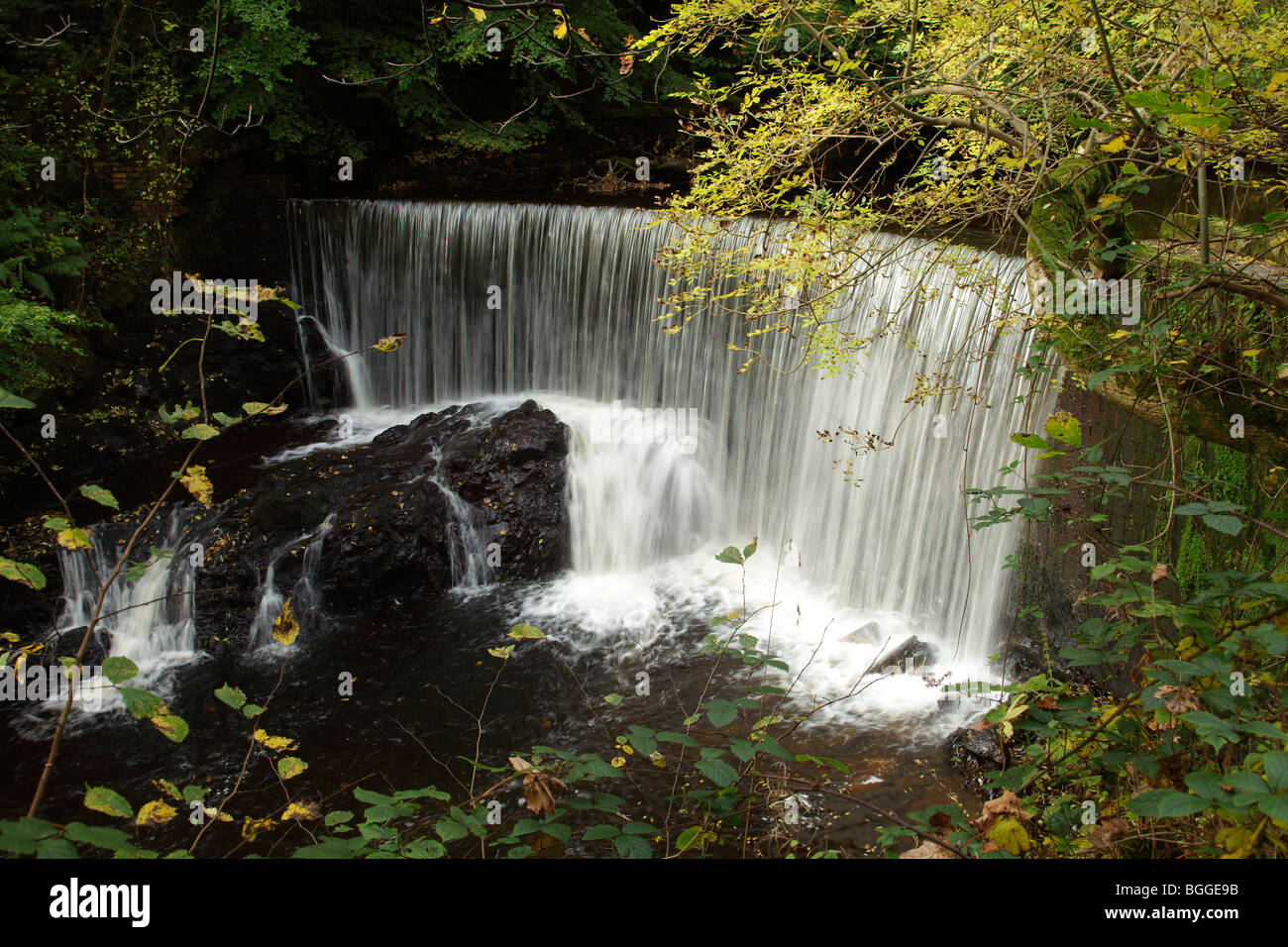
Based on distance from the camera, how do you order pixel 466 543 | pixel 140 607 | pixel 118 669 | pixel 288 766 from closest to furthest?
pixel 118 669, pixel 288 766, pixel 140 607, pixel 466 543

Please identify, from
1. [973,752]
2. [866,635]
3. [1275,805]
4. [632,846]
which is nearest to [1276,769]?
[1275,805]

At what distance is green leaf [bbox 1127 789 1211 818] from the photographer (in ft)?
5.74

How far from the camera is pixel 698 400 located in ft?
32.0

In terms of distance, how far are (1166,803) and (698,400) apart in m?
8.13

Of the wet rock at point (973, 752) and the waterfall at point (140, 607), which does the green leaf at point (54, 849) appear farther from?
the waterfall at point (140, 607)

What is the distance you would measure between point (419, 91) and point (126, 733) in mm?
9987

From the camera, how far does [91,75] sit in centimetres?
1021

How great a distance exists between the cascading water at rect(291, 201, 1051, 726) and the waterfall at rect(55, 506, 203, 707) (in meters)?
3.19

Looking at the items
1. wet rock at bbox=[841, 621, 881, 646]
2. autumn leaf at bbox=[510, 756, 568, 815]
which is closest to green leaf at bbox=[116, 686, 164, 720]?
autumn leaf at bbox=[510, 756, 568, 815]

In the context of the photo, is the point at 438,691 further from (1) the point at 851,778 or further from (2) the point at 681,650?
(1) the point at 851,778

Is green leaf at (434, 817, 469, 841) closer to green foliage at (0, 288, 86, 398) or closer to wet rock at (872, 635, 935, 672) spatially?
wet rock at (872, 635, 935, 672)

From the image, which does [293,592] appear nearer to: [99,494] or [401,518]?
[401,518]

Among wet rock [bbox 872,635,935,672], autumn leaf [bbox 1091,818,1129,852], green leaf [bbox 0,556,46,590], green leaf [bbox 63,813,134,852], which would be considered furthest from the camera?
wet rock [bbox 872,635,935,672]
